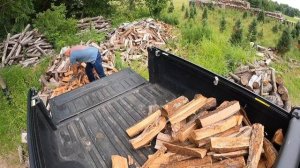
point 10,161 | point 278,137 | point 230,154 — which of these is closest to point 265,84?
point 278,137

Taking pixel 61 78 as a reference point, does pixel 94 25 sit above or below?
above

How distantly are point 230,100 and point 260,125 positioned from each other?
531 mm

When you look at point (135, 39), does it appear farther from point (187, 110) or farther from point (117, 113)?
point (187, 110)

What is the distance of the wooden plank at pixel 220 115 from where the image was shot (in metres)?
2.74

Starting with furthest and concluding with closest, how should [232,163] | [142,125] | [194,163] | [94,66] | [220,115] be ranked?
[94,66] < [142,125] < [220,115] < [194,163] < [232,163]

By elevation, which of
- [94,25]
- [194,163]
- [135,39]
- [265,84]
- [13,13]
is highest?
[13,13]

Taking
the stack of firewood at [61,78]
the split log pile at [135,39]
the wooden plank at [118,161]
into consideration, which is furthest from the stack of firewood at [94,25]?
the wooden plank at [118,161]

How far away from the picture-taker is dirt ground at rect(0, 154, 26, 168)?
483cm

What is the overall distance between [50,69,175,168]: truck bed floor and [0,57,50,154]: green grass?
196 cm

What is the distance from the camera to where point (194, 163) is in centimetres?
247

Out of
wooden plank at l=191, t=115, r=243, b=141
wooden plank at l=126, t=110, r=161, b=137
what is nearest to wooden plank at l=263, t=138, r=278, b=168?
wooden plank at l=191, t=115, r=243, b=141

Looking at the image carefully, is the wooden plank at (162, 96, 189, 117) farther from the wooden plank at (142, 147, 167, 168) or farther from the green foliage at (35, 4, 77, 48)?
the green foliage at (35, 4, 77, 48)

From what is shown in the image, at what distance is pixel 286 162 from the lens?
1707 millimetres

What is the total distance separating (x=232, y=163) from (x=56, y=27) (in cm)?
834
